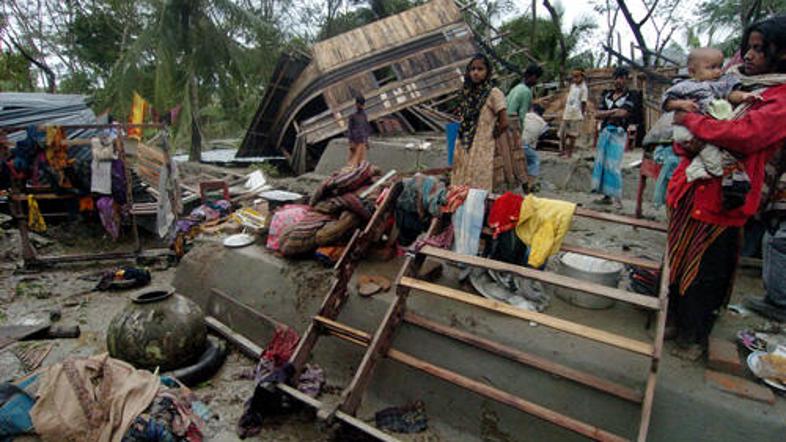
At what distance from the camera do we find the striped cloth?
Result: 8.79 ft

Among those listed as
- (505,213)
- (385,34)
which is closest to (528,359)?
(505,213)

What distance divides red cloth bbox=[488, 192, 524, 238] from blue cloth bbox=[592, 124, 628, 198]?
A: 10.2ft

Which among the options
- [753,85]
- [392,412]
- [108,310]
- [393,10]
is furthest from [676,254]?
[393,10]

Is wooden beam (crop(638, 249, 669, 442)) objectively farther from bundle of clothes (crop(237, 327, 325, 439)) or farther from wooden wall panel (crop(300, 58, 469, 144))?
wooden wall panel (crop(300, 58, 469, 144))

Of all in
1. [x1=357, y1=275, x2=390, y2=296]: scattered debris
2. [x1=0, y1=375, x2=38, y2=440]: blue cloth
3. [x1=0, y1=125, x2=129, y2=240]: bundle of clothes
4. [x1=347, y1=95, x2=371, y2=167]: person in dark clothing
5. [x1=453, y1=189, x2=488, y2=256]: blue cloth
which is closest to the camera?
[x1=0, y1=375, x2=38, y2=440]: blue cloth

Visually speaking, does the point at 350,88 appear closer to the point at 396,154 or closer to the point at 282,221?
the point at 396,154

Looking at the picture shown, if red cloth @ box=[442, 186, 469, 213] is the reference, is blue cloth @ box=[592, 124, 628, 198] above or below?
above

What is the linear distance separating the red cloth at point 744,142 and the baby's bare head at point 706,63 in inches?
11.8

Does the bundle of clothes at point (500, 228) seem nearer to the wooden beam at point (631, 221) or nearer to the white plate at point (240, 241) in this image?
the wooden beam at point (631, 221)

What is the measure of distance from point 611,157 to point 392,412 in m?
4.46

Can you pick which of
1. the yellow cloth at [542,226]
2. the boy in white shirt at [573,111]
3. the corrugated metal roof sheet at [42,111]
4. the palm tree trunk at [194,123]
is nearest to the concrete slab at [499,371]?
the yellow cloth at [542,226]

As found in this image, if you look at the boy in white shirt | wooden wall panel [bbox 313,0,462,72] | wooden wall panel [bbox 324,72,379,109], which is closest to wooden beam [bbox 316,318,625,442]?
the boy in white shirt

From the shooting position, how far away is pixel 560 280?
9.12ft

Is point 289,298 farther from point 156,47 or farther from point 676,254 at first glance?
point 156,47
